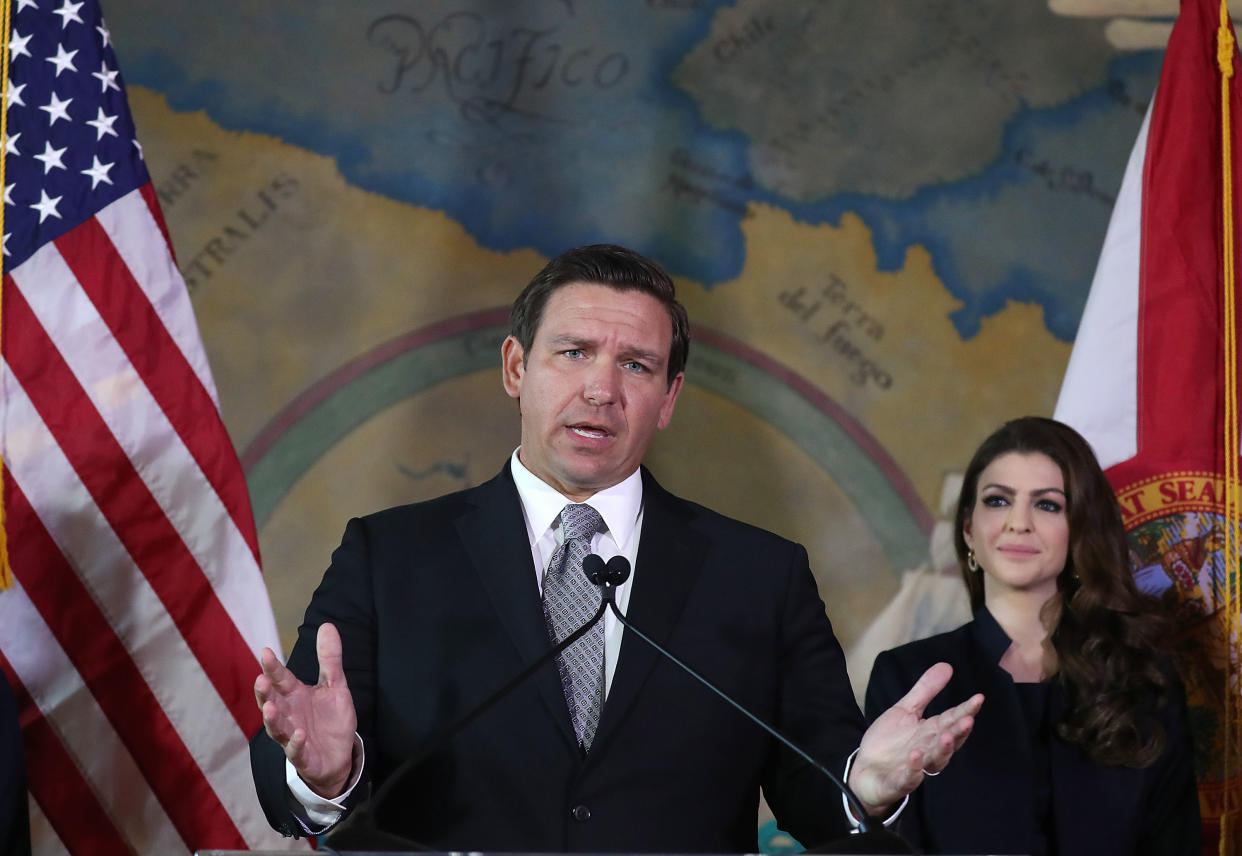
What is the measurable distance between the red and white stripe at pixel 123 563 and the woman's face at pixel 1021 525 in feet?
5.11

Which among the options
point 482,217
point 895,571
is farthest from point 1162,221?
point 482,217

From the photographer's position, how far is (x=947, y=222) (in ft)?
11.5

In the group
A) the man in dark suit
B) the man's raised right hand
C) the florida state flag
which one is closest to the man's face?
the man in dark suit

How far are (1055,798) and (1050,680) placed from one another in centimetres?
25

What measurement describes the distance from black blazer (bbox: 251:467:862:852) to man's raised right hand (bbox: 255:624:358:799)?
125 mm

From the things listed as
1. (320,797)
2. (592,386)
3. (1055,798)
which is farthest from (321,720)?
(1055,798)

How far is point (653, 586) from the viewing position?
199 centimetres

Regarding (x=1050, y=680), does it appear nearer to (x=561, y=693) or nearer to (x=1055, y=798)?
(x=1055, y=798)

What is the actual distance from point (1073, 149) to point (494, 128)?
1.53 m

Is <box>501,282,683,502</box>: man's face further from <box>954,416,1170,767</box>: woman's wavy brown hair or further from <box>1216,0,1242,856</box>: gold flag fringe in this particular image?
<box>1216,0,1242,856</box>: gold flag fringe

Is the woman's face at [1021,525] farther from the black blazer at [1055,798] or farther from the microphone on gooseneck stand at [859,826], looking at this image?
the microphone on gooseneck stand at [859,826]

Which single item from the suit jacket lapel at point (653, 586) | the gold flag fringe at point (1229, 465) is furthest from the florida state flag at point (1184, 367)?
the suit jacket lapel at point (653, 586)

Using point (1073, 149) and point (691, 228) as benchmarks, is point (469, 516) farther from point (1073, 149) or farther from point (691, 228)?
point (1073, 149)

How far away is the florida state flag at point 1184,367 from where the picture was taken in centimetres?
305
